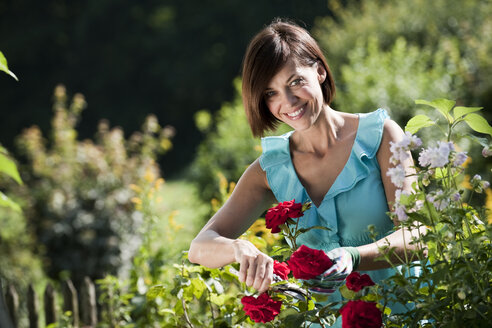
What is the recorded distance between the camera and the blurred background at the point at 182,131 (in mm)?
4801

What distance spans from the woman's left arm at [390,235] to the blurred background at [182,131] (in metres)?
0.61

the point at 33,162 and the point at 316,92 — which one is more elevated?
the point at 33,162

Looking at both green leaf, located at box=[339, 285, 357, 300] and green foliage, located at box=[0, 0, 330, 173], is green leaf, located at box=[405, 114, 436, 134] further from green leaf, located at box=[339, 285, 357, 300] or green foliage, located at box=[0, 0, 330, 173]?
green foliage, located at box=[0, 0, 330, 173]

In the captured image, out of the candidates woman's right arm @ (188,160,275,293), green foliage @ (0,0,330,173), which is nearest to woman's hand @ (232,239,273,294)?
woman's right arm @ (188,160,275,293)

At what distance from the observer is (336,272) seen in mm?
1267

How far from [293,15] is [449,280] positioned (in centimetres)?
1253

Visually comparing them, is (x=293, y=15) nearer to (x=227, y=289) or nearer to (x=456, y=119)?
(x=227, y=289)

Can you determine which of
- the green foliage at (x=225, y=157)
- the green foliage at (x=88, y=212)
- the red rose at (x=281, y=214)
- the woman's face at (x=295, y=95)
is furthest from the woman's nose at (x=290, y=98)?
the green foliage at (x=88, y=212)

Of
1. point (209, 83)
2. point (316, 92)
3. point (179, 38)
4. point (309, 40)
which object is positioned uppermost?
point (179, 38)

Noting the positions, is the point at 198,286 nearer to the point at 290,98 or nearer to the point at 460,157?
the point at 290,98

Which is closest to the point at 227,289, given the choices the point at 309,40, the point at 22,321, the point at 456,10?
the point at 309,40

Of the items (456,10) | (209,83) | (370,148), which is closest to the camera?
(370,148)

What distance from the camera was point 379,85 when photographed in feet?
16.7

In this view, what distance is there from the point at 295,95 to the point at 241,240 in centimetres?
45
